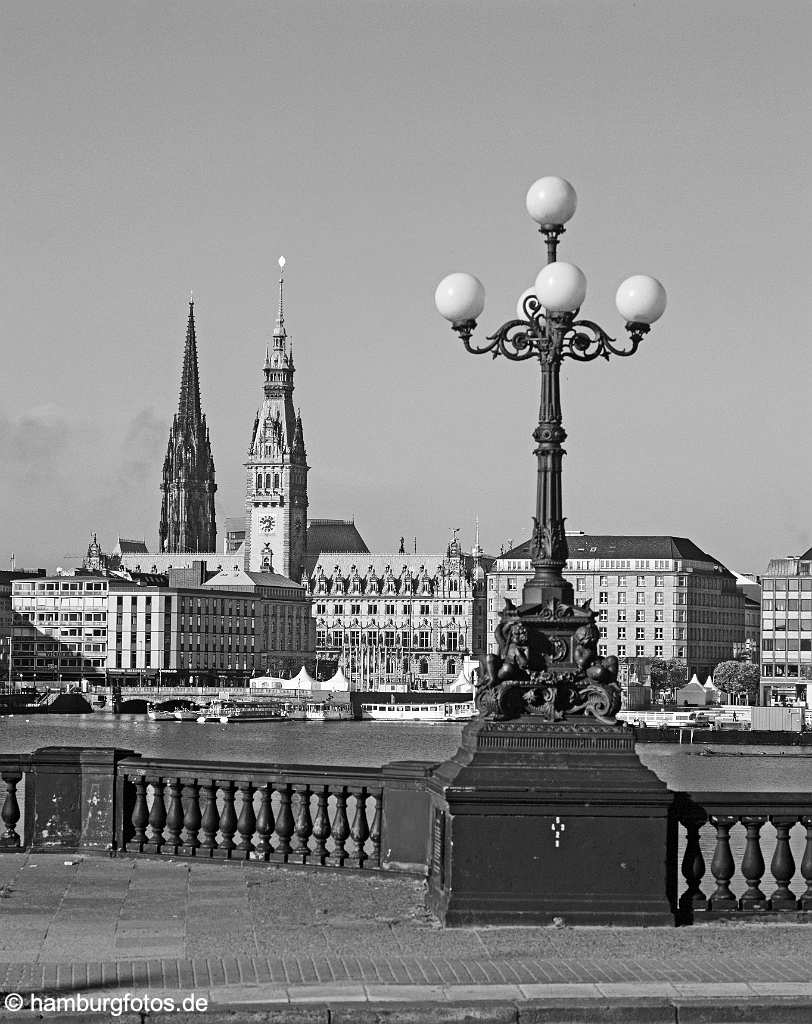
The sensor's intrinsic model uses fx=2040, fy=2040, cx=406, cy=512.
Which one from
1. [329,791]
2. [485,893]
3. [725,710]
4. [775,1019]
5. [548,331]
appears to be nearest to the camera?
[775,1019]

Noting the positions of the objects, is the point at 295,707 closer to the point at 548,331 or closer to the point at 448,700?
the point at 448,700

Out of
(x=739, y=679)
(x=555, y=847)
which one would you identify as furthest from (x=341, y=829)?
(x=739, y=679)

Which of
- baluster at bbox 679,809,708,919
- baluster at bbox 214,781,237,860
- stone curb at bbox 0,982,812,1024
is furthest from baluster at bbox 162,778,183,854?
stone curb at bbox 0,982,812,1024

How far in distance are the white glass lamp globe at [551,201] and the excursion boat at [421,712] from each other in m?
154

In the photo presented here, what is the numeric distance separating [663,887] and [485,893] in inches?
49.3

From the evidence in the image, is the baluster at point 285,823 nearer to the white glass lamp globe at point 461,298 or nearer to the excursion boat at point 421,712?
the white glass lamp globe at point 461,298

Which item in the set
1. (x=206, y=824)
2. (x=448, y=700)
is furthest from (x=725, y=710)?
(x=206, y=824)

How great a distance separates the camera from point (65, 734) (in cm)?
13488

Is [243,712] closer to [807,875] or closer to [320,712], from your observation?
[320,712]

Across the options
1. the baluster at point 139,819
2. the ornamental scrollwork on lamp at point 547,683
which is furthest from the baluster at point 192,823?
the ornamental scrollwork on lamp at point 547,683

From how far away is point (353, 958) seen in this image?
12.9 metres

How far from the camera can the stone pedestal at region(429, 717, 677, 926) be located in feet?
46.6

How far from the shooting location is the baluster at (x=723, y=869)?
14.6 m

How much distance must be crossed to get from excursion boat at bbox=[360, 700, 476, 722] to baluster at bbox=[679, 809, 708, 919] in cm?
15499
